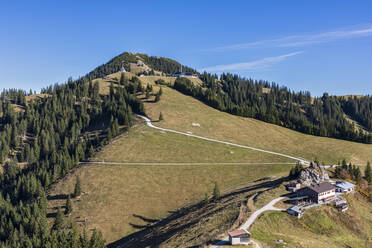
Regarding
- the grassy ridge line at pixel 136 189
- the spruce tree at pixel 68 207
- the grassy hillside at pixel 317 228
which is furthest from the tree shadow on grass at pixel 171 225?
the spruce tree at pixel 68 207

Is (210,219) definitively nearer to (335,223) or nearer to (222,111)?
(335,223)

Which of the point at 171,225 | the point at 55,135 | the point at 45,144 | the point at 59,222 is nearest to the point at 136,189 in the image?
the point at 59,222

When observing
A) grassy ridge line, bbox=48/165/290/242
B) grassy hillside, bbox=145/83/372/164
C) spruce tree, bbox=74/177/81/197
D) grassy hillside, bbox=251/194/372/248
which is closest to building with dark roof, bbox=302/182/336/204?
grassy hillside, bbox=251/194/372/248

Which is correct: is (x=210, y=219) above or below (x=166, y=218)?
above

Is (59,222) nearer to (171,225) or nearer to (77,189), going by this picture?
(77,189)

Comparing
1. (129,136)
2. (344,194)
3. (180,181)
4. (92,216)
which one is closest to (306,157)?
(344,194)

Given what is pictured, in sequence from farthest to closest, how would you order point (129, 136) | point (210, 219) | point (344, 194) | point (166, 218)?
point (129, 136) < point (166, 218) < point (344, 194) < point (210, 219)
